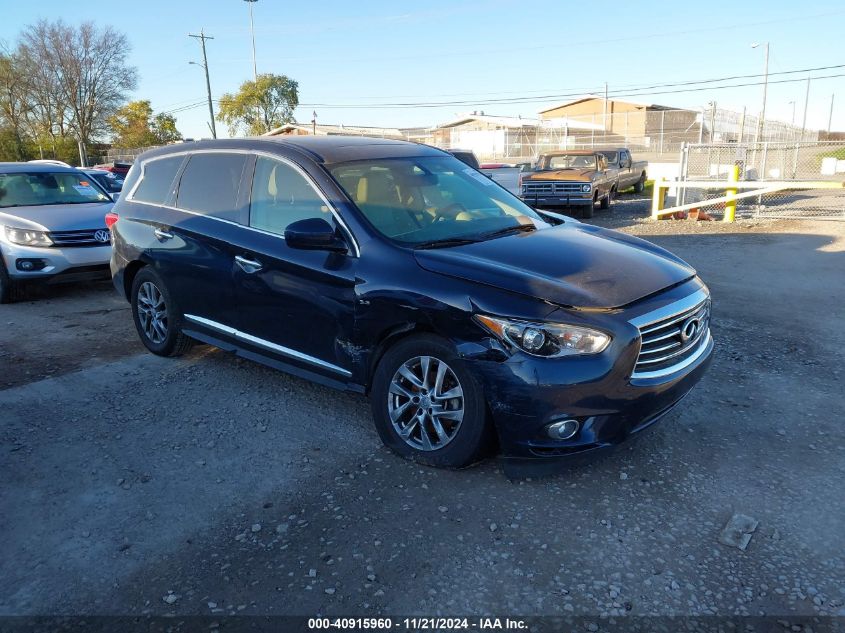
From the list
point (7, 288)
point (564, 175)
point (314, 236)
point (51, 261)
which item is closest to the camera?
point (314, 236)

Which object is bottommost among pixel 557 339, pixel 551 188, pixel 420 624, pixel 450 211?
pixel 420 624

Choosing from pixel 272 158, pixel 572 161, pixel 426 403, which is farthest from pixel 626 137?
pixel 426 403

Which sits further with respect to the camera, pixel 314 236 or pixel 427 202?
pixel 427 202

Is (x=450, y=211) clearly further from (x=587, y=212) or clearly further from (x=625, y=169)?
(x=625, y=169)

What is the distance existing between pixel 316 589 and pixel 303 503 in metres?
0.71

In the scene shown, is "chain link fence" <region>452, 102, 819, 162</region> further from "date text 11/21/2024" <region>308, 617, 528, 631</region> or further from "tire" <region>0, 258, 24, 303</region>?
"date text 11/21/2024" <region>308, 617, 528, 631</region>

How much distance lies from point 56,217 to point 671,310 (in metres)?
7.59

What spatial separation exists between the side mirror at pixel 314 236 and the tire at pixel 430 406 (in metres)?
0.74

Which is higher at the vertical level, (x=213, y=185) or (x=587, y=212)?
(x=213, y=185)

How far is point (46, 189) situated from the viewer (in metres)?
9.06

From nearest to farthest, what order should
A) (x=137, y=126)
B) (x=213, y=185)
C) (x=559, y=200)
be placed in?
1. (x=213, y=185)
2. (x=559, y=200)
3. (x=137, y=126)

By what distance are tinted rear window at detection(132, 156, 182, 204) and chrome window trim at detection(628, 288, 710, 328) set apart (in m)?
3.93

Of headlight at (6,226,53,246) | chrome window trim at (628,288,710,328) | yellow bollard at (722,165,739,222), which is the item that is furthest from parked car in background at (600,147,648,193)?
chrome window trim at (628,288,710,328)

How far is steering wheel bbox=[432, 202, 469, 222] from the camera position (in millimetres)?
4324
